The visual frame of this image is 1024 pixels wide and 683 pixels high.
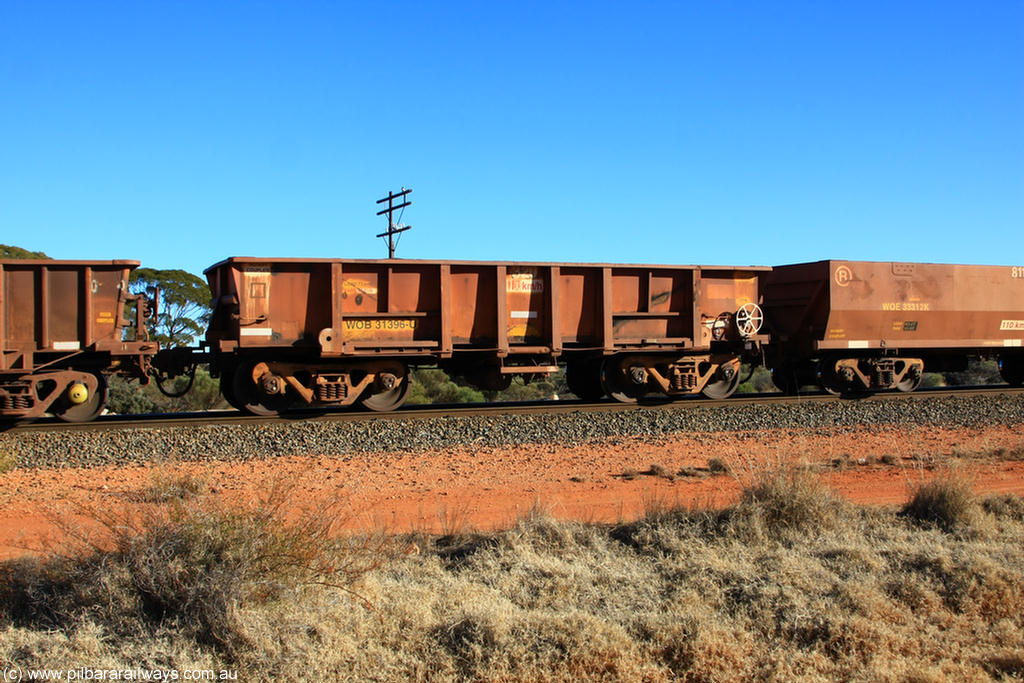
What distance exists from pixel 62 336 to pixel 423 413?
5560 mm

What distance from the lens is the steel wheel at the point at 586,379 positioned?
15.4 m

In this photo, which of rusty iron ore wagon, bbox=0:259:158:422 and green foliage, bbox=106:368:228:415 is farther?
green foliage, bbox=106:368:228:415

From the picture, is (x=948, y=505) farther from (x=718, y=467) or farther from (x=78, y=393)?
(x=78, y=393)

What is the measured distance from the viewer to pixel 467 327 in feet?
45.6

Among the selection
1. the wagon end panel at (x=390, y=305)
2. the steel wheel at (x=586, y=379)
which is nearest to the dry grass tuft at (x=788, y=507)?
the wagon end panel at (x=390, y=305)

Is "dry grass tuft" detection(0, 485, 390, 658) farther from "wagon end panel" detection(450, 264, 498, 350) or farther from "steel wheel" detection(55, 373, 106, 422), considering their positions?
"wagon end panel" detection(450, 264, 498, 350)

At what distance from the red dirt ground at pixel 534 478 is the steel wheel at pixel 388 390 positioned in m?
2.77

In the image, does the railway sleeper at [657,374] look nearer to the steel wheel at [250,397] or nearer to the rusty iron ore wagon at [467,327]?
the rusty iron ore wagon at [467,327]

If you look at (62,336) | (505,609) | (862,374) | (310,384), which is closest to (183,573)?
(505,609)

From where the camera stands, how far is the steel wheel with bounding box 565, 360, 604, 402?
15.4 meters

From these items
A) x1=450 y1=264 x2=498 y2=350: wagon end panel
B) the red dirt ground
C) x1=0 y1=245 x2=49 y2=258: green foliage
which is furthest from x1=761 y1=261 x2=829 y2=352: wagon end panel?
x1=0 y1=245 x2=49 y2=258: green foliage

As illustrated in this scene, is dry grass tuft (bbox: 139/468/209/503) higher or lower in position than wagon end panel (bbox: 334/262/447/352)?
lower

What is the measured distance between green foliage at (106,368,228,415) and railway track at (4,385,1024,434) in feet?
21.5

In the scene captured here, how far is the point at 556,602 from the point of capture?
512 cm
